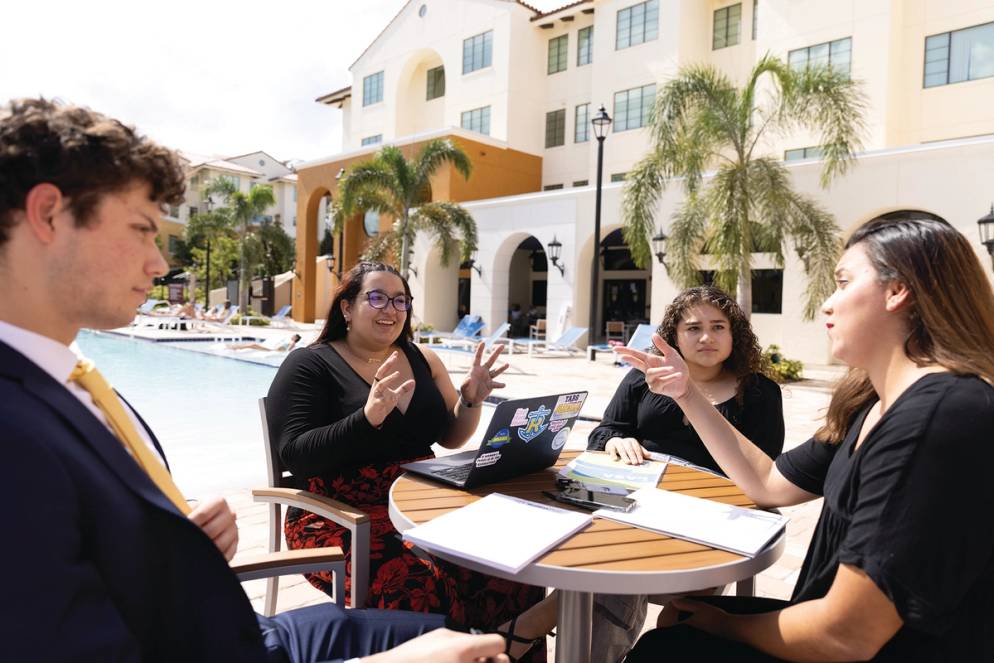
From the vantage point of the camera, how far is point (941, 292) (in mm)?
1452

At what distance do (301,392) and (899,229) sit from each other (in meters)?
2.16

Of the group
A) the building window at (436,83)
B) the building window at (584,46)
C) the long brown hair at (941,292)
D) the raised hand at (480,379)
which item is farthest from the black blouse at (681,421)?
the building window at (436,83)

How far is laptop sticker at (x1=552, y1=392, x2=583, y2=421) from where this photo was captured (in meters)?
2.27

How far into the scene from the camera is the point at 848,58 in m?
18.1

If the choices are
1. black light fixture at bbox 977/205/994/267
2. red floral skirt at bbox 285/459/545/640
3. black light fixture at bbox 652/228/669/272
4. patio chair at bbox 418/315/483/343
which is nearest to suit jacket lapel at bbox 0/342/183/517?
red floral skirt at bbox 285/459/545/640

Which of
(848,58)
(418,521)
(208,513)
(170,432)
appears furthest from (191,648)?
(848,58)

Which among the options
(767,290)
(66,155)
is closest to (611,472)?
(66,155)

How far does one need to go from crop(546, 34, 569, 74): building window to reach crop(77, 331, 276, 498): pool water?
18001 millimetres

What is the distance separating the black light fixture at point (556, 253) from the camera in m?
20.0

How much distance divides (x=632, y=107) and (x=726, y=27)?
3931 mm

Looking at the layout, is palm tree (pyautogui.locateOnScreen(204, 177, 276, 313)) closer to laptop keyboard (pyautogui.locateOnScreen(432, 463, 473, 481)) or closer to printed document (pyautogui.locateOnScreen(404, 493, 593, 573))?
laptop keyboard (pyautogui.locateOnScreen(432, 463, 473, 481))

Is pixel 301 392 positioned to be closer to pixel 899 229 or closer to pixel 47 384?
pixel 47 384

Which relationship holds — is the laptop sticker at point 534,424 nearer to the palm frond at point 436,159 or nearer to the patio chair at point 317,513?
the patio chair at point 317,513

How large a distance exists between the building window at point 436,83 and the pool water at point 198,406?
1775 centimetres
